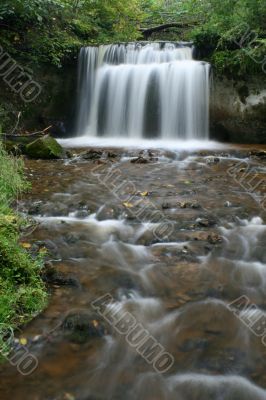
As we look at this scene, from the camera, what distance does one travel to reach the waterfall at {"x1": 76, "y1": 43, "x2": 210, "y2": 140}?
1101cm

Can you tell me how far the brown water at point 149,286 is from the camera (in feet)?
8.28

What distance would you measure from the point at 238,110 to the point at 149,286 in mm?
7943

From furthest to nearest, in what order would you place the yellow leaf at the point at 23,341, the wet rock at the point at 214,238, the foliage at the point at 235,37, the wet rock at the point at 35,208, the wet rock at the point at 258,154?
the foliage at the point at 235,37
the wet rock at the point at 258,154
the wet rock at the point at 35,208
the wet rock at the point at 214,238
the yellow leaf at the point at 23,341

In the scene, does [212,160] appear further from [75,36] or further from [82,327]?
[75,36]

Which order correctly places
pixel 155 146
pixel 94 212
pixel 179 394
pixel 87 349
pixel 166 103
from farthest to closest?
1. pixel 166 103
2. pixel 155 146
3. pixel 94 212
4. pixel 87 349
5. pixel 179 394

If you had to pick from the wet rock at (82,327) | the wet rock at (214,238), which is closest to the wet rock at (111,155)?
the wet rock at (214,238)

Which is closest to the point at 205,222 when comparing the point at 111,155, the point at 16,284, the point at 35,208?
the point at 35,208

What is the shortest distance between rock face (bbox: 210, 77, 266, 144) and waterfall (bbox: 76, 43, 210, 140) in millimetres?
283

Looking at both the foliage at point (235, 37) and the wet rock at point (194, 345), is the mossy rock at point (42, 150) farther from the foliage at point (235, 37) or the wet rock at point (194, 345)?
the wet rock at point (194, 345)

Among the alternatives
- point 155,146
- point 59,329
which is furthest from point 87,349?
point 155,146

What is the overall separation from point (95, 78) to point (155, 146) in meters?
3.26

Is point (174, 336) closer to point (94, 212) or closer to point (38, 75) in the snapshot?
point (94, 212)

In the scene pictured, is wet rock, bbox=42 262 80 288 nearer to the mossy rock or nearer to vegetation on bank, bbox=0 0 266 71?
the mossy rock

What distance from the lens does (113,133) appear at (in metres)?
11.6
